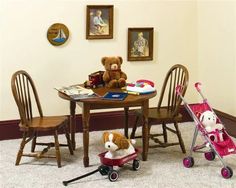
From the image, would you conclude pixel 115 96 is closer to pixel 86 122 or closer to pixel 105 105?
pixel 105 105

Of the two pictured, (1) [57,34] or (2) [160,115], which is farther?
(1) [57,34]

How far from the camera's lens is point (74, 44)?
4125 millimetres

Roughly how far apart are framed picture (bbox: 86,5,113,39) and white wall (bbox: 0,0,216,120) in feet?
0.20

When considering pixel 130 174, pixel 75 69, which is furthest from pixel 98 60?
pixel 130 174

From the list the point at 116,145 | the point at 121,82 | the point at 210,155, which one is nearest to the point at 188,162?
the point at 210,155

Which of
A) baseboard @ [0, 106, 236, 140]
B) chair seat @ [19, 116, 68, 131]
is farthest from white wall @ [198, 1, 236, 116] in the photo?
chair seat @ [19, 116, 68, 131]

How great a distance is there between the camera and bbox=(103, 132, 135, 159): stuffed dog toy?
2.98 m

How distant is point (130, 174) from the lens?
10.1ft

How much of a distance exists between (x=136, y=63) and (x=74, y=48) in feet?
2.44

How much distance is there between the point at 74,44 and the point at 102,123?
0.94 metres

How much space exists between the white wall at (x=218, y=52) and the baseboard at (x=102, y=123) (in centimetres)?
11

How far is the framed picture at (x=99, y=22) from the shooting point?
13.4 feet

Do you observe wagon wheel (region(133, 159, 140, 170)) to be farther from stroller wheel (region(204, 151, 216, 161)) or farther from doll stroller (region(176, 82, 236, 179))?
stroller wheel (region(204, 151, 216, 161))

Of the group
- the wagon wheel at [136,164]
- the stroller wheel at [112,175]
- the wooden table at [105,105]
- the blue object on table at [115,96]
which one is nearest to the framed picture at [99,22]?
the wooden table at [105,105]
